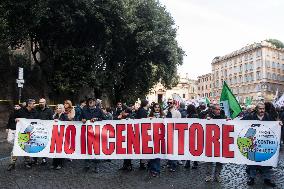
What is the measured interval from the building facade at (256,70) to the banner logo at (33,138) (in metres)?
87.4

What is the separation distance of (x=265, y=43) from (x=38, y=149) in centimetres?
9667

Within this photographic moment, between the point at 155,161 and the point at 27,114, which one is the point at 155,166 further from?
the point at 27,114

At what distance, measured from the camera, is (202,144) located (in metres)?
9.50

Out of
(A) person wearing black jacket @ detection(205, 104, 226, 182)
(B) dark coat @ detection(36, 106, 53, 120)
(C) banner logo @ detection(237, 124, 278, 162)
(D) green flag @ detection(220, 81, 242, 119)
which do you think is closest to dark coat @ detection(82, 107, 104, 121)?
(B) dark coat @ detection(36, 106, 53, 120)

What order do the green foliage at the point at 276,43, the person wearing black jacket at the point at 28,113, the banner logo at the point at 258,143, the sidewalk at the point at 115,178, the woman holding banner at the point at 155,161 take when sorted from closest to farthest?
the sidewalk at the point at 115,178
the banner logo at the point at 258,143
the woman holding banner at the point at 155,161
the person wearing black jacket at the point at 28,113
the green foliage at the point at 276,43

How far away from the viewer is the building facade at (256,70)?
98562 mm

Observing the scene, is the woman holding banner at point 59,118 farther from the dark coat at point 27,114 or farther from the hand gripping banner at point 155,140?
the dark coat at point 27,114

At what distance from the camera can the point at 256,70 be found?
10144 cm

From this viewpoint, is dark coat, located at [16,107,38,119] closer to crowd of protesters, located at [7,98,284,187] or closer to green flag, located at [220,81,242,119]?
crowd of protesters, located at [7,98,284,187]

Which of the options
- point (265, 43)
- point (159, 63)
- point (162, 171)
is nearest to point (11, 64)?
point (159, 63)

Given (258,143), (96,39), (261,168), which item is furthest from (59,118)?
(96,39)

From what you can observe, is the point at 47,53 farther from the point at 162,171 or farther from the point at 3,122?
the point at 162,171

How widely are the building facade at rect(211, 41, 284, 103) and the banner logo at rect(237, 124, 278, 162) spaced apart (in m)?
87.1

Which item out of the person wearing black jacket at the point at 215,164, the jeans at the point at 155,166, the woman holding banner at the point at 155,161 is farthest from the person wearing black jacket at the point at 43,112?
the person wearing black jacket at the point at 215,164
